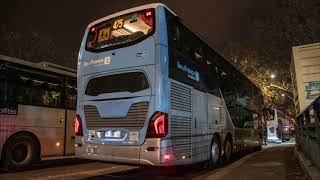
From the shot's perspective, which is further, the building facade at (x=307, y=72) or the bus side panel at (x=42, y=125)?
the building facade at (x=307, y=72)

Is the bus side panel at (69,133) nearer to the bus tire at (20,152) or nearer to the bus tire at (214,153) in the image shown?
the bus tire at (20,152)

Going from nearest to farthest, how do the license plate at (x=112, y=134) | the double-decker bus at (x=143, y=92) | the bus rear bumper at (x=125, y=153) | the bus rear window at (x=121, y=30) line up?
1. the bus rear bumper at (x=125, y=153)
2. the double-decker bus at (x=143, y=92)
3. the license plate at (x=112, y=134)
4. the bus rear window at (x=121, y=30)

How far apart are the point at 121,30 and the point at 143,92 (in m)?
1.84

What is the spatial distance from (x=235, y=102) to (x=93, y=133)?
7091mm

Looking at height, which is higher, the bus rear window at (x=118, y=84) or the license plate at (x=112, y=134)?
the bus rear window at (x=118, y=84)

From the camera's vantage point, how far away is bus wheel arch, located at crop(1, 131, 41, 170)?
10.6m

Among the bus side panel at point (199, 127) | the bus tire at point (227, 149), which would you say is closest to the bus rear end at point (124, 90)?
the bus side panel at point (199, 127)

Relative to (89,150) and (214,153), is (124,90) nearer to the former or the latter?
(89,150)

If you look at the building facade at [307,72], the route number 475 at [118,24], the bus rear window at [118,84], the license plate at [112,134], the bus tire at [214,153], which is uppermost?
the route number 475 at [118,24]

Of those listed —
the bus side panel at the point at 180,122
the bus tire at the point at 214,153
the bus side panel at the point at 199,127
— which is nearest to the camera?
the bus side panel at the point at 180,122

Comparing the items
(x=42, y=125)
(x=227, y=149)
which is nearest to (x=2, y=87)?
(x=42, y=125)

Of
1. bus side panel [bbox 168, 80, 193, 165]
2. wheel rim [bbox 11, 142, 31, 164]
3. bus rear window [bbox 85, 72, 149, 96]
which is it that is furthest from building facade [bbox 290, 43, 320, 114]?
wheel rim [bbox 11, 142, 31, 164]

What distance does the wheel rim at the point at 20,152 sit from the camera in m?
11.0

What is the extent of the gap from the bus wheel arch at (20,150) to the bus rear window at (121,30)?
149 inches
